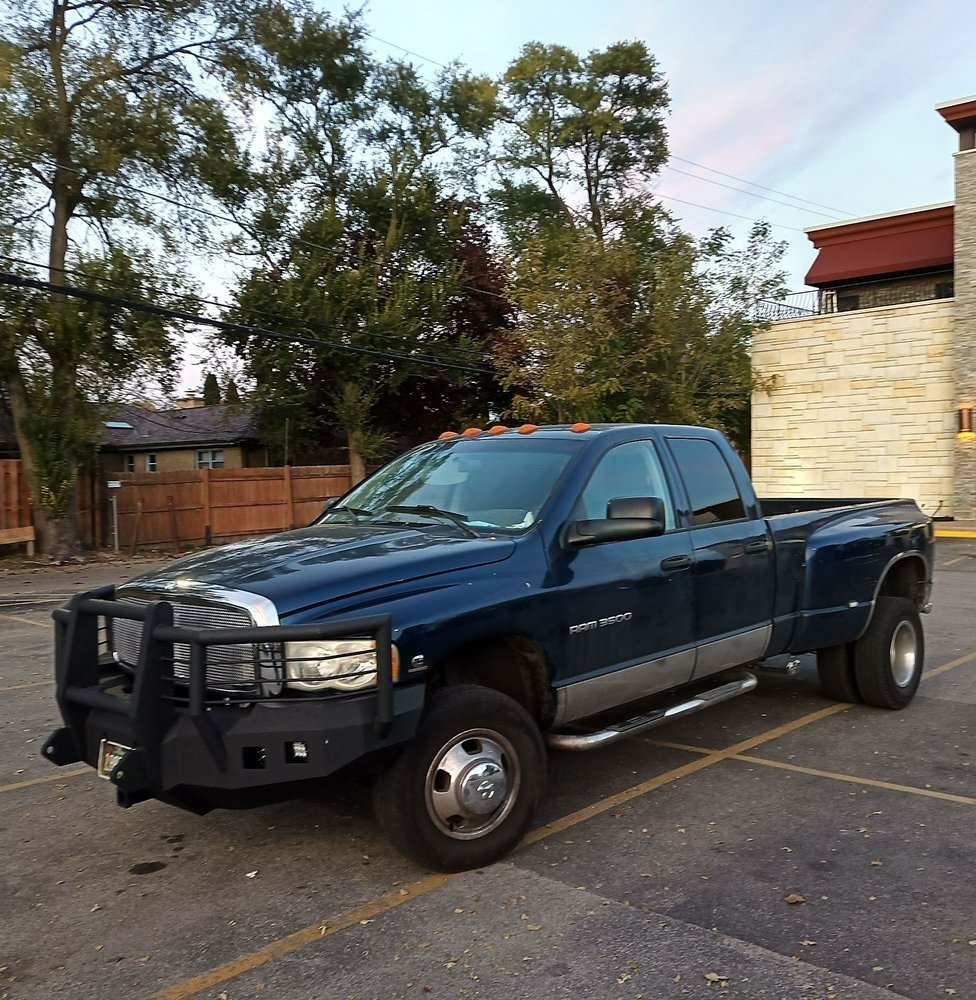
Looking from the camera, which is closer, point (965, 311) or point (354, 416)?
point (965, 311)

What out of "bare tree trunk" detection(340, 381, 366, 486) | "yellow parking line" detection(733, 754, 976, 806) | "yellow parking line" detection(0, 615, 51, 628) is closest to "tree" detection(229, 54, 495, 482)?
"bare tree trunk" detection(340, 381, 366, 486)

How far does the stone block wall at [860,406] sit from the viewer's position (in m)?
25.0

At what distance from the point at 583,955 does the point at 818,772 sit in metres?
2.50

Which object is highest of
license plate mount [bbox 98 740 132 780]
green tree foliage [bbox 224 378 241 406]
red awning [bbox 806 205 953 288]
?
red awning [bbox 806 205 953 288]

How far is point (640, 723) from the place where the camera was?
15.8 ft

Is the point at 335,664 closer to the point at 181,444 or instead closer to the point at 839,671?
the point at 839,671

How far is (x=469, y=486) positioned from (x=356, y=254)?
90.3ft

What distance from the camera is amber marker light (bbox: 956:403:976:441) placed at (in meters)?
24.0

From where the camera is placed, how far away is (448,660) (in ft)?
13.6

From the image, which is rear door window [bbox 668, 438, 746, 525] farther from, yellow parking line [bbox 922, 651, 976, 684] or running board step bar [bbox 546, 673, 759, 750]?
yellow parking line [bbox 922, 651, 976, 684]

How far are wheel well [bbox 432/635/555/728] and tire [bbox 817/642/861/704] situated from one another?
9.59ft

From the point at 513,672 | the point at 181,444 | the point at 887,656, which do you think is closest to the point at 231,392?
the point at 181,444

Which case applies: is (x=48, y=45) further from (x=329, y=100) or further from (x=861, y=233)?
(x=861, y=233)

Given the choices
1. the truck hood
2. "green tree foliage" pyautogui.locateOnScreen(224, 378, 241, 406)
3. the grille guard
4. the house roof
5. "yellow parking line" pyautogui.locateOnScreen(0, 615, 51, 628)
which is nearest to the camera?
the grille guard
